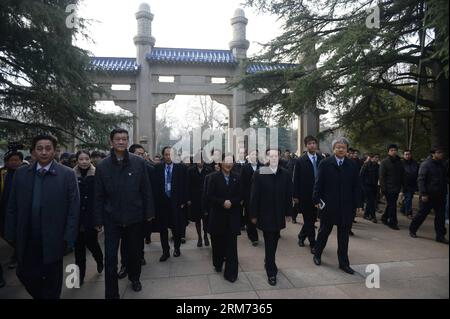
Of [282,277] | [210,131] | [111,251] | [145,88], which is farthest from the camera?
[210,131]

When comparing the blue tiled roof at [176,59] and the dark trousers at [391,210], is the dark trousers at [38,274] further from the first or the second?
the blue tiled roof at [176,59]

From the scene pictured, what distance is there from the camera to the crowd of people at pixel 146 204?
274cm

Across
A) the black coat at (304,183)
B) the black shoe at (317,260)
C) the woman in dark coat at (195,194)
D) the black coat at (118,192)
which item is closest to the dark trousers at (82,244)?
the black coat at (118,192)

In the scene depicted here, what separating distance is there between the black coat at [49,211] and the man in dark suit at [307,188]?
133 inches

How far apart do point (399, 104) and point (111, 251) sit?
10.1 meters

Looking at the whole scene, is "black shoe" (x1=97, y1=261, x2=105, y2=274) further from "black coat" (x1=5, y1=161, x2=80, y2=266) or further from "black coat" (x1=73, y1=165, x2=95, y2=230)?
"black coat" (x1=5, y1=161, x2=80, y2=266)

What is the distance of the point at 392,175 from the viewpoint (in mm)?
6086

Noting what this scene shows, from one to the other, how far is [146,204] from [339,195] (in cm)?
257

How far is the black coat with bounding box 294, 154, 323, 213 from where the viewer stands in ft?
15.5

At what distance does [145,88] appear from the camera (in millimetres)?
13594

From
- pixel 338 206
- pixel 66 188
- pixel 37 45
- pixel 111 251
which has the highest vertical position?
pixel 37 45

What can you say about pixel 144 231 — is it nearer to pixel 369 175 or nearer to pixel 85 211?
pixel 85 211
